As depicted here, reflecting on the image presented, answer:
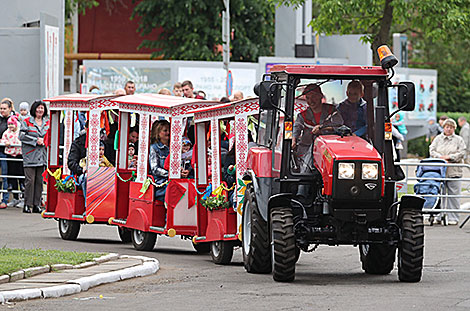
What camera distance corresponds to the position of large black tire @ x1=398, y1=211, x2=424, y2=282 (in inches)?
458

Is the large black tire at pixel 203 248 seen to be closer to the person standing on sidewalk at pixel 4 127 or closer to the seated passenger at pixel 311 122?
the seated passenger at pixel 311 122

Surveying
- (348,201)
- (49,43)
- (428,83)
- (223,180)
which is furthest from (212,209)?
(428,83)

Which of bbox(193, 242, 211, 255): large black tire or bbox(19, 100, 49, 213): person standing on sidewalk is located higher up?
bbox(19, 100, 49, 213): person standing on sidewalk

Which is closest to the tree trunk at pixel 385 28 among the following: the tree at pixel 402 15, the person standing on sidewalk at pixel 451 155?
the tree at pixel 402 15

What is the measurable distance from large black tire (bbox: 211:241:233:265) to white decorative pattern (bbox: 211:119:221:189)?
805 mm

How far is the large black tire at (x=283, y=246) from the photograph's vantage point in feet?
37.5

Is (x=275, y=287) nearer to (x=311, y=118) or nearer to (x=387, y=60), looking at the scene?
(x=311, y=118)

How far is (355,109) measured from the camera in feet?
39.9

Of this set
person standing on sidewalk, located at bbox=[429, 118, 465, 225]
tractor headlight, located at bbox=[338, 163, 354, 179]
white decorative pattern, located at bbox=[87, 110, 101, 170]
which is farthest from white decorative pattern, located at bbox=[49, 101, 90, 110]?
person standing on sidewalk, located at bbox=[429, 118, 465, 225]

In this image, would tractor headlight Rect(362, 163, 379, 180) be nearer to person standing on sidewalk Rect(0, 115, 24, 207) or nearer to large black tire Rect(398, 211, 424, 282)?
large black tire Rect(398, 211, 424, 282)

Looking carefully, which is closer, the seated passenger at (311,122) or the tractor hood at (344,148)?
the tractor hood at (344,148)

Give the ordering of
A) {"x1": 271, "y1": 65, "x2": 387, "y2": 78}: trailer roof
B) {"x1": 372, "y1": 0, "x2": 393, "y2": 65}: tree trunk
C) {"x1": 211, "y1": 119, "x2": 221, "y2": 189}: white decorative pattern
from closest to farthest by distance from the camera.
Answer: {"x1": 271, "y1": 65, "x2": 387, "y2": 78}: trailer roof
{"x1": 211, "y1": 119, "x2": 221, "y2": 189}: white decorative pattern
{"x1": 372, "y1": 0, "x2": 393, "y2": 65}: tree trunk

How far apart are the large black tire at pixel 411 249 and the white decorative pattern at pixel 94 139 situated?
640 cm

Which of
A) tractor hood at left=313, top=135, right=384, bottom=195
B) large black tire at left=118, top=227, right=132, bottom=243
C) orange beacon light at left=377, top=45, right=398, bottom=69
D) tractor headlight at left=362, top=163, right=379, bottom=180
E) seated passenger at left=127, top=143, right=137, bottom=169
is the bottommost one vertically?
large black tire at left=118, top=227, right=132, bottom=243
